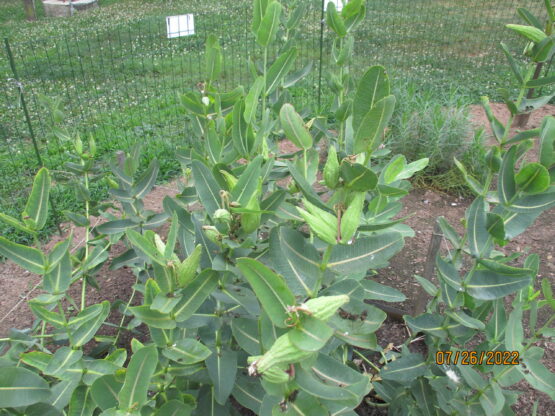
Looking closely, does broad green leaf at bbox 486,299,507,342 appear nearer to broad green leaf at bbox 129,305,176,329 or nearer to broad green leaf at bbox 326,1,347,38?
broad green leaf at bbox 129,305,176,329

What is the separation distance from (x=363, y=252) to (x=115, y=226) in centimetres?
105

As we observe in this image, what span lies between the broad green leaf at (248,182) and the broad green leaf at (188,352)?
33 centimetres

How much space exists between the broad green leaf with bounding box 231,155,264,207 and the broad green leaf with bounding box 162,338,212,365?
0.33 metres

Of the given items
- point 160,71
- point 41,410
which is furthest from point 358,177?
point 160,71

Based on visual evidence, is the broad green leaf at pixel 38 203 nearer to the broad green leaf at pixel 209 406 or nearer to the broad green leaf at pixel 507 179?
the broad green leaf at pixel 209 406

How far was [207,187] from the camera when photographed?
1.10 meters

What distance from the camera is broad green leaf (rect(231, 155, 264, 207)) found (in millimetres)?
1002

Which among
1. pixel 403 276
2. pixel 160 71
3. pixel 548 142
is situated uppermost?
pixel 548 142

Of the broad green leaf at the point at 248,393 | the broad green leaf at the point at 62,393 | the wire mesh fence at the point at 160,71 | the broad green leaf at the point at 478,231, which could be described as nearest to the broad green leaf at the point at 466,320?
the broad green leaf at the point at 478,231

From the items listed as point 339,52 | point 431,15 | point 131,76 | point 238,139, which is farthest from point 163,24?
point 238,139

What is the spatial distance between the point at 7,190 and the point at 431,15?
7.80m

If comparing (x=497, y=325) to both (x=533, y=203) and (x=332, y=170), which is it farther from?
(x=332, y=170)

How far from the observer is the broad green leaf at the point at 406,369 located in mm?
1421
